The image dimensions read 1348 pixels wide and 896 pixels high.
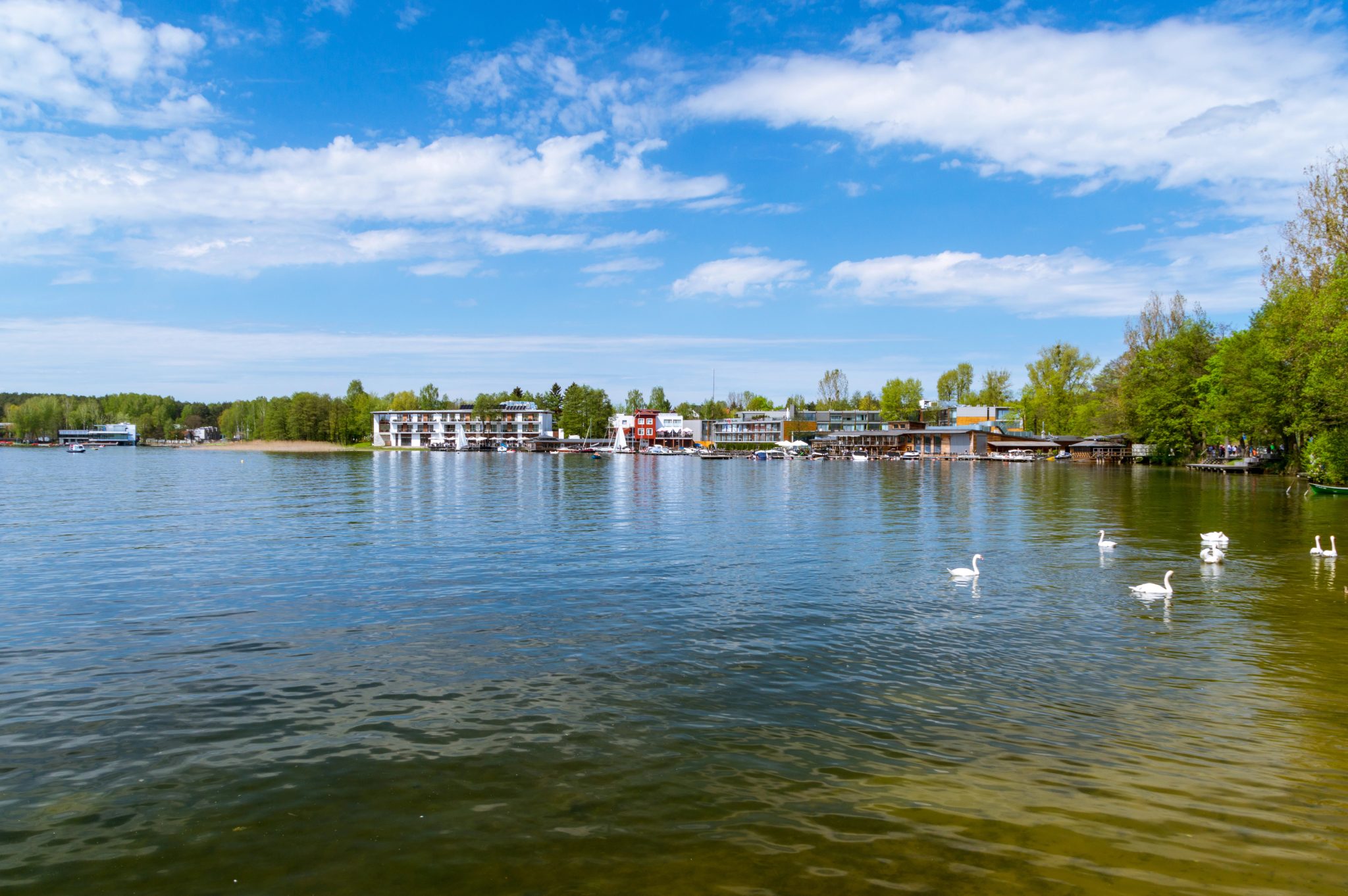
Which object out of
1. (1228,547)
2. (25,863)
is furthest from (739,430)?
(25,863)

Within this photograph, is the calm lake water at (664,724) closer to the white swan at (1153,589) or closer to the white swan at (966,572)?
the white swan at (1153,589)

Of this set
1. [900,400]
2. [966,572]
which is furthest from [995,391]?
[966,572]

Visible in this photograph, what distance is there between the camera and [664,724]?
11383mm

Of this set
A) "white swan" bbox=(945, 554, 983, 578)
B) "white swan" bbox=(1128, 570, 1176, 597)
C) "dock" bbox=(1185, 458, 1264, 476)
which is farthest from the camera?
"dock" bbox=(1185, 458, 1264, 476)

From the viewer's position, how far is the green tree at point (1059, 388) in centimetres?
16075

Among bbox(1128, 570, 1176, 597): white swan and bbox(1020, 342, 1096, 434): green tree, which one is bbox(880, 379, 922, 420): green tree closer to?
bbox(1020, 342, 1096, 434): green tree

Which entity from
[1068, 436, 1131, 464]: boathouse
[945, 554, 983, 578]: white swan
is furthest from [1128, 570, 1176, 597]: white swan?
[1068, 436, 1131, 464]: boathouse

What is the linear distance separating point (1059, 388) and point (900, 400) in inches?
1491

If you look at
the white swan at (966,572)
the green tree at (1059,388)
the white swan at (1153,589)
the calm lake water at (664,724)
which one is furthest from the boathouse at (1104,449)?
the white swan at (966,572)

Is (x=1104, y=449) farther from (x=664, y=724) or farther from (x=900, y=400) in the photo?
(x=664, y=724)

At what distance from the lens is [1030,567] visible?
25.8 meters

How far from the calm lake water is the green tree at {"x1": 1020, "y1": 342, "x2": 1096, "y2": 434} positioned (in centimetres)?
14712

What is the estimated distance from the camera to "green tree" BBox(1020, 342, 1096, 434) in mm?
160750

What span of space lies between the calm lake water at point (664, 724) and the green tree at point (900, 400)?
163 meters
